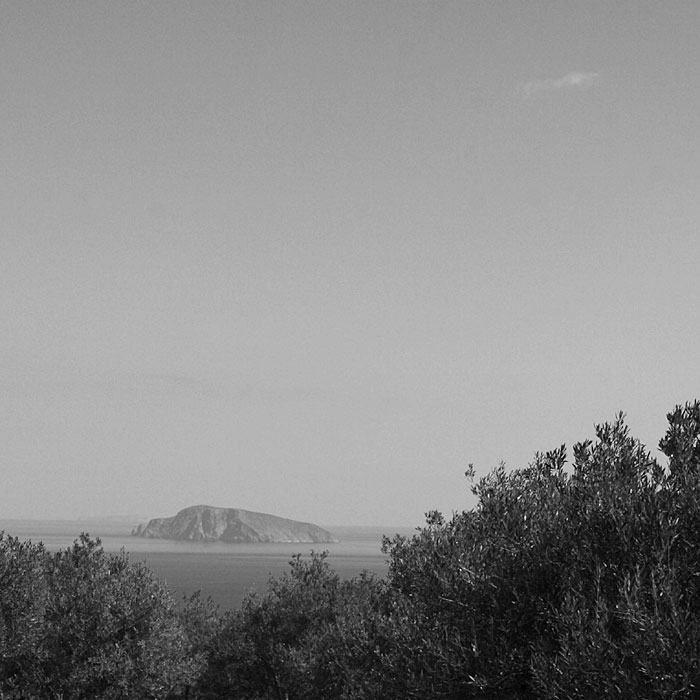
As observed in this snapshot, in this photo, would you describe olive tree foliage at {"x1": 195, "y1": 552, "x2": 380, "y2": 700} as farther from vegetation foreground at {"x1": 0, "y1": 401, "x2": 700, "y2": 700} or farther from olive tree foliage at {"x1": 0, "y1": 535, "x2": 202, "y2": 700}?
vegetation foreground at {"x1": 0, "y1": 401, "x2": 700, "y2": 700}

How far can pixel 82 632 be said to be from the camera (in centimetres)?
3025

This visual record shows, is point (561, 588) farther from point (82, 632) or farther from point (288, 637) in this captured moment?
point (288, 637)

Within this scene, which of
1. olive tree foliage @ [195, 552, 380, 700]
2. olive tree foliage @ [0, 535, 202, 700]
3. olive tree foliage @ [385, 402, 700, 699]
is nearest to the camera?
olive tree foliage @ [385, 402, 700, 699]

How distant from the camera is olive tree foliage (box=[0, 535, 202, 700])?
2958cm

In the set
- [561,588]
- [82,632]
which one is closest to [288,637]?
[82,632]

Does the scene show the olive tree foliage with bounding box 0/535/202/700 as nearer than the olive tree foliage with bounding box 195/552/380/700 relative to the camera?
Yes

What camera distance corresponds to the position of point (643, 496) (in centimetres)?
1477

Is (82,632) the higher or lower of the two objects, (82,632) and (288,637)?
the higher

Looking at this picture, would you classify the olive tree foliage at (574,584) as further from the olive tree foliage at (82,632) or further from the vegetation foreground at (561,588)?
the olive tree foliage at (82,632)

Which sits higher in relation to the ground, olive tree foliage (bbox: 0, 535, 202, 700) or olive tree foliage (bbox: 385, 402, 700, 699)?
olive tree foliage (bbox: 385, 402, 700, 699)

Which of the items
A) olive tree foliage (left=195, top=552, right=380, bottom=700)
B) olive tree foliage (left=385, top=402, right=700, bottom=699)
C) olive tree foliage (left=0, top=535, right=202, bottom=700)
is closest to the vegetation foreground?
olive tree foliage (left=385, top=402, right=700, bottom=699)

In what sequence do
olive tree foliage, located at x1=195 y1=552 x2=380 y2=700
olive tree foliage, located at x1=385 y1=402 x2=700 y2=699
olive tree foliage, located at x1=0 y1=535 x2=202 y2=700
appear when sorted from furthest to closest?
olive tree foliage, located at x1=195 y1=552 x2=380 y2=700 < olive tree foliage, located at x1=0 y1=535 x2=202 y2=700 < olive tree foliage, located at x1=385 y1=402 x2=700 y2=699

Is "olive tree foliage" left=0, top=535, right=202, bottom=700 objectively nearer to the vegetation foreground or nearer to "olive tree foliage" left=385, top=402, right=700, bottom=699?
the vegetation foreground

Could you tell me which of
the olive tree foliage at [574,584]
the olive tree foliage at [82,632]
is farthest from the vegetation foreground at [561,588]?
the olive tree foliage at [82,632]
